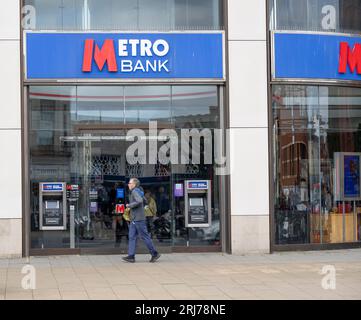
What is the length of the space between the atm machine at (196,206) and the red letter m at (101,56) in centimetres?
319

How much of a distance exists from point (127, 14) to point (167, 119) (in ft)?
8.46

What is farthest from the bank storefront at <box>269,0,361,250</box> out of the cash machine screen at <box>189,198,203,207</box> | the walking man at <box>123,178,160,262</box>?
the walking man at <box>123,178,160,262</box>

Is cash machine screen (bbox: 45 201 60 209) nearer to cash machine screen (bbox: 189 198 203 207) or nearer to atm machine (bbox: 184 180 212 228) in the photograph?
atm machine (bbox: 184 180 212 228)

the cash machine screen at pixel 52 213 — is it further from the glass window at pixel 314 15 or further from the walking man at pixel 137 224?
the glass window at pixel 314 15

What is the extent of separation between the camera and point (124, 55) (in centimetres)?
1580

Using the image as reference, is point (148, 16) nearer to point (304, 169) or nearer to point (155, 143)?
point (155, 143)

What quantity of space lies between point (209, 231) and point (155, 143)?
2378 mm

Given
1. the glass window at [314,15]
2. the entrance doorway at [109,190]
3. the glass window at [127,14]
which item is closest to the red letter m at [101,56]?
the glass window at [127,14]

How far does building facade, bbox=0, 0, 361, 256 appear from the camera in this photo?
51.3 ft

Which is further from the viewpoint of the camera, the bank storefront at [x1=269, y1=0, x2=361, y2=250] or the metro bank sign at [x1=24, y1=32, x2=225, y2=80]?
the bank storefront at [x1=269, y1=0, x2=361, y2=250]

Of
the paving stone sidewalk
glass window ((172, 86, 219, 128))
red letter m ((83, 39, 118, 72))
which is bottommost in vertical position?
the paving stone sidewalk

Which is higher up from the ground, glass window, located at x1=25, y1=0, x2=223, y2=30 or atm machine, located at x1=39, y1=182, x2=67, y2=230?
glass window, located at x1=25, y1=0, x2=223, y2=30

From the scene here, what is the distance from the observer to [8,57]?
606 inches

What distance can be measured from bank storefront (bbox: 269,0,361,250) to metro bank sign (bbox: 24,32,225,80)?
161 cm
